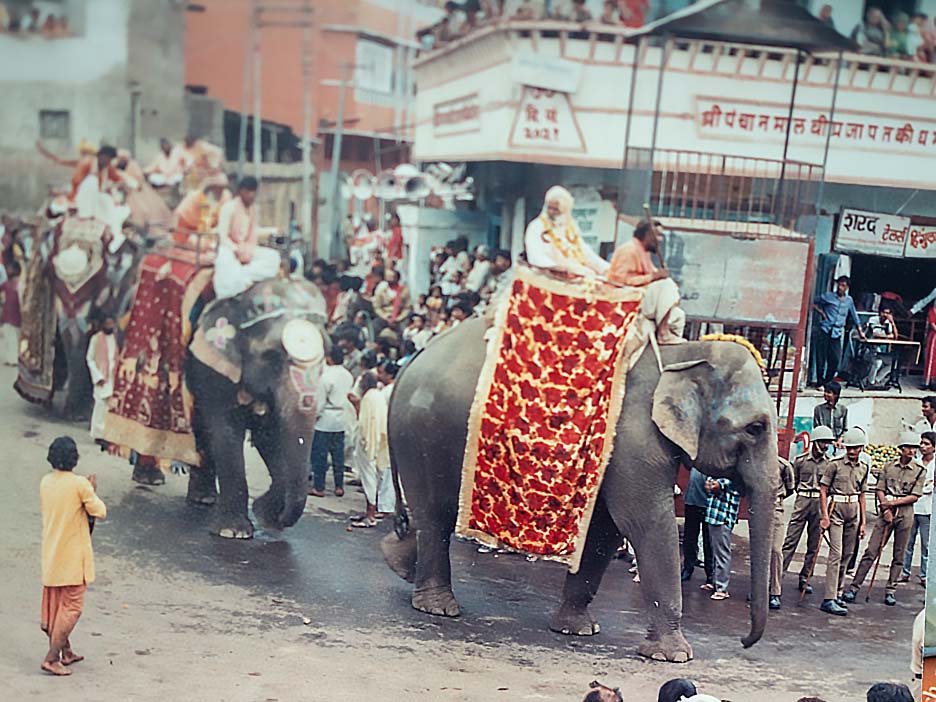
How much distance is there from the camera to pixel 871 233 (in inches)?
148

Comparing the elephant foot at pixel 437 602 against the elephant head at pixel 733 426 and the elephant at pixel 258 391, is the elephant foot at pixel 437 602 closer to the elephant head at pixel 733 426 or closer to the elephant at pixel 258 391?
the elephant at pixel 258 391

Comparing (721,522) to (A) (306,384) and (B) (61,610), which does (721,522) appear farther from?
(B) (61,610)

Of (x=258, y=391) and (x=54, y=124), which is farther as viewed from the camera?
(x=258, y=391)

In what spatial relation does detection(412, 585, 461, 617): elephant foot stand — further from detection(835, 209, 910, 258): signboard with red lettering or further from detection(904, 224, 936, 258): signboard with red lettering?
detection(904, 224, 936, 258): signboard with red lettering

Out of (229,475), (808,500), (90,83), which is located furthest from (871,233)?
(90,83)

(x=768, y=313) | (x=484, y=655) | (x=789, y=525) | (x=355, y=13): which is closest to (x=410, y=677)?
(x=484, y=655)

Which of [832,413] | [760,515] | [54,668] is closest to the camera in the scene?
[54,668]

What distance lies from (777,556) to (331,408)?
4.19ft

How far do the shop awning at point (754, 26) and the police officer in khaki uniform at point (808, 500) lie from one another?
104 cm

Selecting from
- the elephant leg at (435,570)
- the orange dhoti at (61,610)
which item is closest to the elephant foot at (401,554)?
the elephant leg at (435,570)

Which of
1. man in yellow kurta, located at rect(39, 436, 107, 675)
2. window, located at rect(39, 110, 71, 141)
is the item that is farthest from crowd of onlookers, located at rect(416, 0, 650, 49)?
man in yellow kurta, located at rect(39, 436, 107, 675)

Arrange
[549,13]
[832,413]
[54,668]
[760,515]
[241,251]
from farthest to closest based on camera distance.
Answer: [241,251], [832,413], [549,13], [760,515], [54,668]

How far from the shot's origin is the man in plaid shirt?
3.69 m

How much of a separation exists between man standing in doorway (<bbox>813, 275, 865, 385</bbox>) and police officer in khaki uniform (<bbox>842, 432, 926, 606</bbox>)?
0.28m
